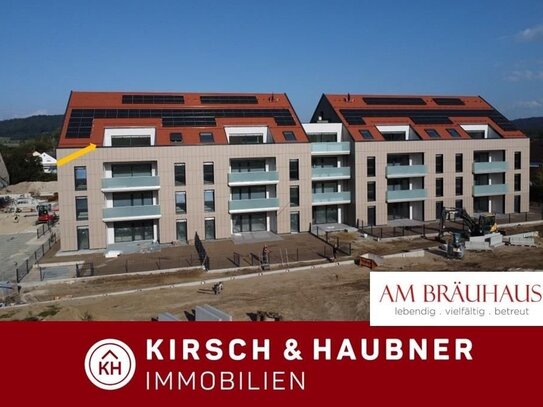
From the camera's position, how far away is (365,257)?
2781 centimetres

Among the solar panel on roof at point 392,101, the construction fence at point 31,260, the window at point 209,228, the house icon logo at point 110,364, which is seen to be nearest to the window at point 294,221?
the window at point 209,228

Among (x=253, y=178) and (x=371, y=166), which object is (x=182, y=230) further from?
(x=371, y=166)

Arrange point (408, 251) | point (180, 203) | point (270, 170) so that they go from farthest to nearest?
point (270, 170) < point (180, 203) < point (408, 251)

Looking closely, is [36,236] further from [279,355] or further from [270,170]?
[279,355]

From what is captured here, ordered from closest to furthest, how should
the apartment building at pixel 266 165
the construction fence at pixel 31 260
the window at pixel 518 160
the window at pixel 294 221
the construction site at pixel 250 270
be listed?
the construction site at pixel 250 270 < the construction fence at pixel 31 260 < the apartment building at pixel 266 165 < the window at pixel 294 221 < the window at pixel 518 160

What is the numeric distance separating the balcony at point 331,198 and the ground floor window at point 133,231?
13.8 metres

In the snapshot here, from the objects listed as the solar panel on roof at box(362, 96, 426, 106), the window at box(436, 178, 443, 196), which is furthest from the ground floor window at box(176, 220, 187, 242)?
the window at box(436, 178, 443, 196)

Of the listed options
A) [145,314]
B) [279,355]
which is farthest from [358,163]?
[279,355]

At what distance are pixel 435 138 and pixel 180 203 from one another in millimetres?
23680

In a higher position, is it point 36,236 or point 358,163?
point 358,163

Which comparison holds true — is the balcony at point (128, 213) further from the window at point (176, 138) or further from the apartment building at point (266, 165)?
the window at point (176, 138)

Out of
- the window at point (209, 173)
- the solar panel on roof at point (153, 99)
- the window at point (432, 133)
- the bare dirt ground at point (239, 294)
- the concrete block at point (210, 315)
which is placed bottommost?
the bare dirt ground at point (239, 294)

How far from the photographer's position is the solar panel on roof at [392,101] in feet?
148

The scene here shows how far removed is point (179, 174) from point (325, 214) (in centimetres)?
1369
